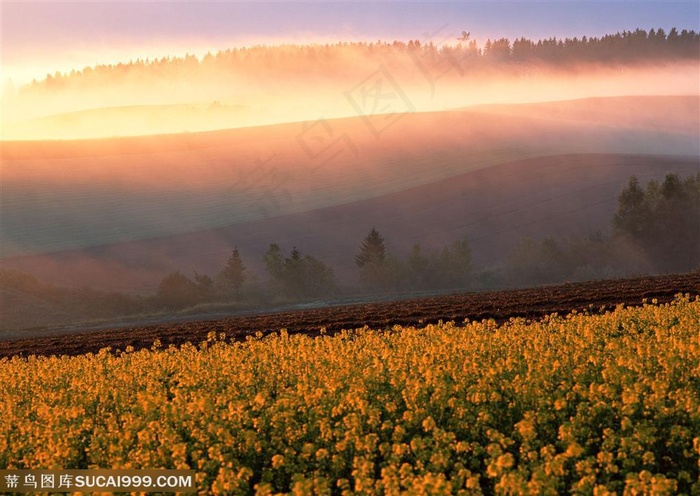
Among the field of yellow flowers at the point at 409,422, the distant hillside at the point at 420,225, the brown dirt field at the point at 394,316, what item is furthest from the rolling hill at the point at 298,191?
the field of yellow flowers at the point at 409,422

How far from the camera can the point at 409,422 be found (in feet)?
35.4

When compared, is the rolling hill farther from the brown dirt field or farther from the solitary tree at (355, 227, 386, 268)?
the brown dirt field

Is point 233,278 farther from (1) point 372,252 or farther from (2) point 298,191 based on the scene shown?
(2) point 298,191

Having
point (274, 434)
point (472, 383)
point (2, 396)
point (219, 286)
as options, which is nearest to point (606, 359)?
point (472, 383)

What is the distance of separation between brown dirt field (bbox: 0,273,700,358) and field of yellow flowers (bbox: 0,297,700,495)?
12.4 m

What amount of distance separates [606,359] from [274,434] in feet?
17.4

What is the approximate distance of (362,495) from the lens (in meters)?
9.02

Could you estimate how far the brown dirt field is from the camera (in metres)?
28.8

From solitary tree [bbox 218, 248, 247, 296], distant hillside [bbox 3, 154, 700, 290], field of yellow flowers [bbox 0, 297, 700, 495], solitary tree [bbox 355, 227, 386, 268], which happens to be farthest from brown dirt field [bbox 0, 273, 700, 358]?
distant hillside [bbox 3, 154, 700, 290]

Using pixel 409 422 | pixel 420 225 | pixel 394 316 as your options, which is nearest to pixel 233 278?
pixel 420 225

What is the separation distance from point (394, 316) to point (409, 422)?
67.7 feet

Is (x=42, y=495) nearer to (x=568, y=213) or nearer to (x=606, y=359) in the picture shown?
(x=606, y=359)

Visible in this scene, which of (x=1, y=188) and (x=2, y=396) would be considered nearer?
(x=2, y=396)

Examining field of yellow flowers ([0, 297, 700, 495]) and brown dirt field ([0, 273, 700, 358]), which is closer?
field of yellow flowers ([0, 297, 700, 495])
